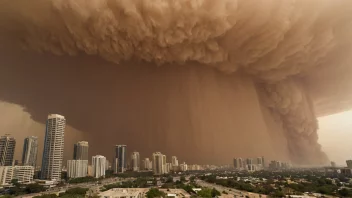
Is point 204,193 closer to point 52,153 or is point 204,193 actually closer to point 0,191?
point 0,191

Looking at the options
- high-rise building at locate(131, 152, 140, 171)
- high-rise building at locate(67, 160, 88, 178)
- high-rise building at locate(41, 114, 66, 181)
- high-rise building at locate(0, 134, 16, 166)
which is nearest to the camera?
high-rise building at locate(41, 114, 66, 181)

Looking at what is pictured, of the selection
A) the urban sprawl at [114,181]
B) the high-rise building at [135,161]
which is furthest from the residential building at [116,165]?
the high-rise building at [135,161]

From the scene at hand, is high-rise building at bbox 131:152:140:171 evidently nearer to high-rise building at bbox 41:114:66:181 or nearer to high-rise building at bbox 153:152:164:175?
high-rise building at bbox 153:152:164:175

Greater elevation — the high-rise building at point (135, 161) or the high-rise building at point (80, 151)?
the high-rise building at point (80, 151)

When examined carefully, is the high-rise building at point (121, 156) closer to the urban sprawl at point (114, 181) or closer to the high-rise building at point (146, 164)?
the urban sprawl at point (114, 181)

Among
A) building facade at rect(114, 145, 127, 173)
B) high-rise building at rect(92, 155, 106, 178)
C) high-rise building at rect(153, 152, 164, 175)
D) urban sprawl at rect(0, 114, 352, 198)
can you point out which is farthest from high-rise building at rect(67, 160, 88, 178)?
high-rise building at rect(153, 152, 164, 175)

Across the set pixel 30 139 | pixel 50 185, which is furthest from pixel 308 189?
pixel 30 139
